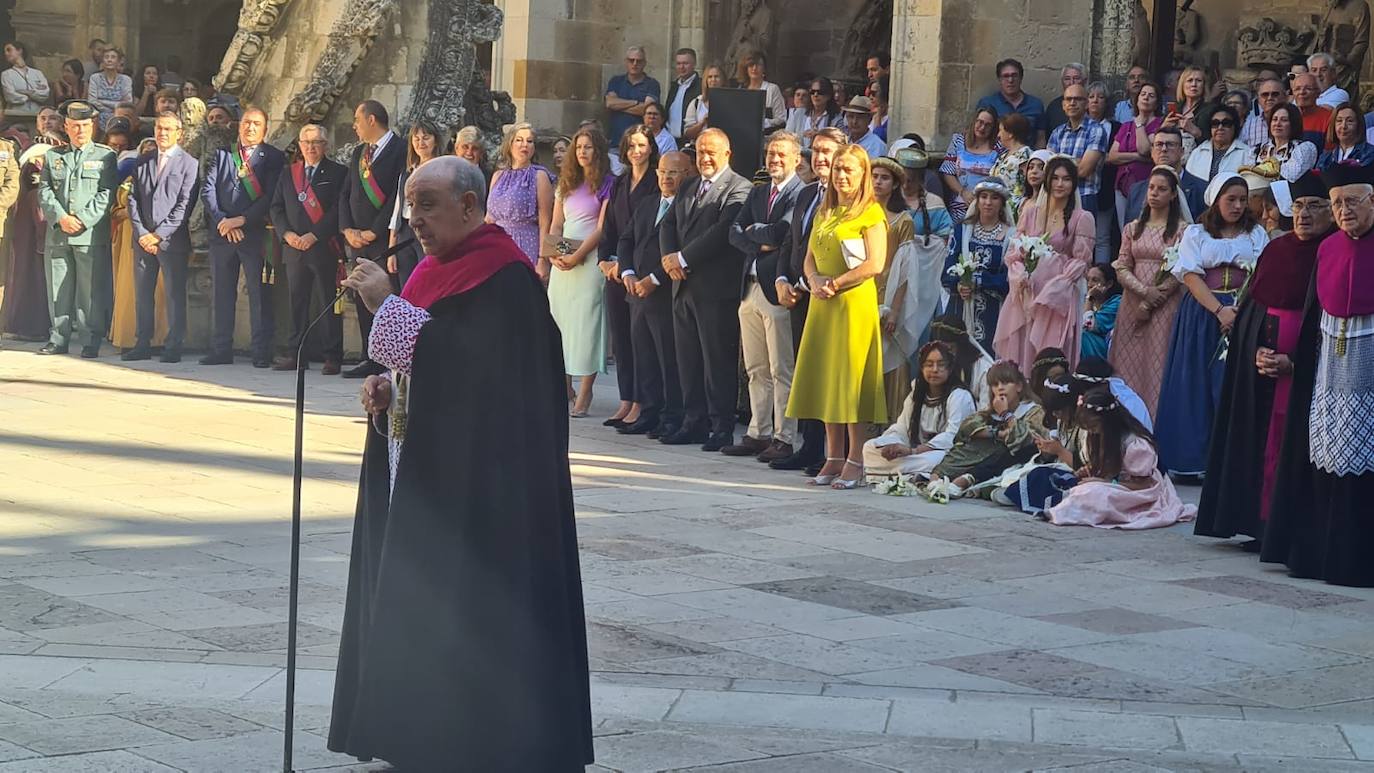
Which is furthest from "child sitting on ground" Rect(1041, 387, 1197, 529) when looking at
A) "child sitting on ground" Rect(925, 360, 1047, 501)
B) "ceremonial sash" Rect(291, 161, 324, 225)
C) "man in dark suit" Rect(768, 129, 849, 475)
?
"ceremonial sash" Rect(291, 161, 324, 225)

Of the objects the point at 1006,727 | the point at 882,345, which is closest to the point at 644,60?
the point at 882,345

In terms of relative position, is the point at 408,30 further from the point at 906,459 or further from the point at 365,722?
the point at 365,722

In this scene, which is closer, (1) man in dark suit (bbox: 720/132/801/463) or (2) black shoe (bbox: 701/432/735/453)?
(1) man in dark suit (bbox: 720/132/801/463)

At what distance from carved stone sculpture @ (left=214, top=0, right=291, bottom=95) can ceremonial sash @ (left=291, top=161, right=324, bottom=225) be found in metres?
1.81

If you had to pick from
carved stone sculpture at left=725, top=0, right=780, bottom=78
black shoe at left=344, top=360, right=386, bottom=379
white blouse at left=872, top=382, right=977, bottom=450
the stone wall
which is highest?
carved stone sculpture at left=725, top=0, right=780, bottom=78

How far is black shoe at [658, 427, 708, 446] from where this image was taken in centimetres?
1263

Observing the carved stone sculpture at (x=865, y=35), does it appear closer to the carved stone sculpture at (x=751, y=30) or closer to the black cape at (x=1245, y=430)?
the carved stone sculpture at (x=751, y=30)

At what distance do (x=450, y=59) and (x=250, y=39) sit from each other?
161 cm

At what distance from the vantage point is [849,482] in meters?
11.2

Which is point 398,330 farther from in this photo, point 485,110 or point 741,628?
point 485,110

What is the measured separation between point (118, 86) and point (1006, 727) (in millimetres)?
19510

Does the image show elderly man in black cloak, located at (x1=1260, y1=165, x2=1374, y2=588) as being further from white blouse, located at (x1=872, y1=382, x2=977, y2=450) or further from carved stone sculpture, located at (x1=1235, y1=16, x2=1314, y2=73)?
carved stone sculpture, located at (x1=1235, y1=16, x2=1314, y2=73)

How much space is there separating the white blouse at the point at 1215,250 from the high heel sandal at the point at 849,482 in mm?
2112

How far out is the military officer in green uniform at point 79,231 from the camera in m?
15.8
